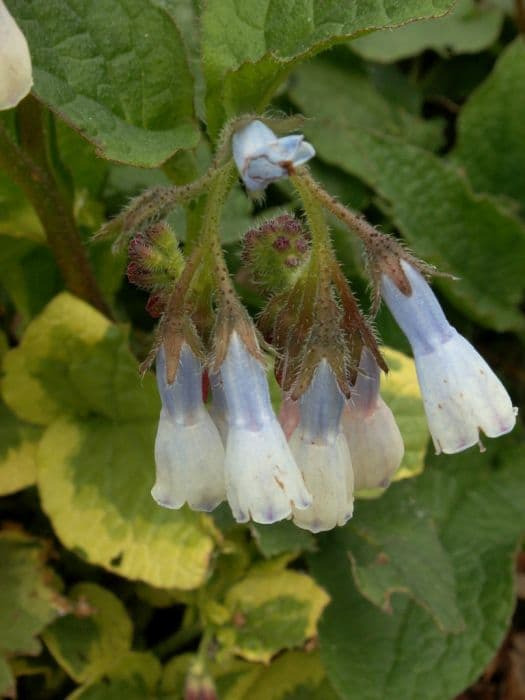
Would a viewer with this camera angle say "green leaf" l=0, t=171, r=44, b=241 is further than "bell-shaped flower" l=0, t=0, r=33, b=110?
Yes

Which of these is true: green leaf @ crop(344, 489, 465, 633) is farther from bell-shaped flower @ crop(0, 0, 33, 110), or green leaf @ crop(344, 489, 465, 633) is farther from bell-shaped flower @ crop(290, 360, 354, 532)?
bell-shaped flower @ crop(0, 0, 33, 110)

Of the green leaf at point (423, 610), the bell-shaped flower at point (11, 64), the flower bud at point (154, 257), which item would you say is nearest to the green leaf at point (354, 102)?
the green leaf at point (423, 610)

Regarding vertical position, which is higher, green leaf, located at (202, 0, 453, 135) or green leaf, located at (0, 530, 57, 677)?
green leaf, located at (202, 0, 453, 135)

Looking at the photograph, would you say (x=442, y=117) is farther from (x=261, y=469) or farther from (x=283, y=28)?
(x=261, y=469)

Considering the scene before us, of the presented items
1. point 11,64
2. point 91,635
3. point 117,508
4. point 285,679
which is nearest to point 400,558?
point 285,679

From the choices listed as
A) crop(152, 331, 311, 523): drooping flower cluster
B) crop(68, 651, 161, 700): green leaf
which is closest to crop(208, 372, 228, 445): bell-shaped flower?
crop(152, 331, 311, 523): drooping flower cluster

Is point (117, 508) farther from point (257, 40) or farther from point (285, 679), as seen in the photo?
point (257, 40)
